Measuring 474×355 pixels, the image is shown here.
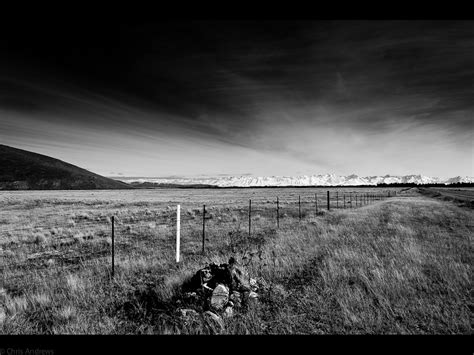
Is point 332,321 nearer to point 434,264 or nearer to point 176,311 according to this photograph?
point 176,311

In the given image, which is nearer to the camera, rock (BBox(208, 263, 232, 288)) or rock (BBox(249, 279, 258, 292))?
rock (BBox(208, 263, 232, 288))

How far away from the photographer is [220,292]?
420cm

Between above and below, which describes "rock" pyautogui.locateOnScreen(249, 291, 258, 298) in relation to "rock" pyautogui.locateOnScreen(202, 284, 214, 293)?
below

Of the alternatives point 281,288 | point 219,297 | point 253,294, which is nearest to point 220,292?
point 219,297

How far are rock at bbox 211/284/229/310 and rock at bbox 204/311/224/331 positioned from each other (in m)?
0.22

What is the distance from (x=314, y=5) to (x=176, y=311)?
182 inches

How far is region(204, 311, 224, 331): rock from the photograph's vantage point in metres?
3.53

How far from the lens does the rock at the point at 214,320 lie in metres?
3.53

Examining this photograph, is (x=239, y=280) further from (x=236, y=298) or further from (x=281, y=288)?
(x=281, y=288)

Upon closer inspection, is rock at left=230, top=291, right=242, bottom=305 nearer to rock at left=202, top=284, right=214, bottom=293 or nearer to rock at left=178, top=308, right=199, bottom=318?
rock at left=202, top=284, right=214, bottom=293

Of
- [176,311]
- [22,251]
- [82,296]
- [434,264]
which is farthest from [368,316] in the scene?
[22,251]

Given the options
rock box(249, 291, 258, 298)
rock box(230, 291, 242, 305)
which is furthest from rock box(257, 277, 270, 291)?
rock box(230, 291, 242, 305)

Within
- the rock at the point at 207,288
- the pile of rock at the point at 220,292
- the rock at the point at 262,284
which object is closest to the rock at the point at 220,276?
the pile of rock at the point at 220,292

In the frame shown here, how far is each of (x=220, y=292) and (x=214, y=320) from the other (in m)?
0.60
